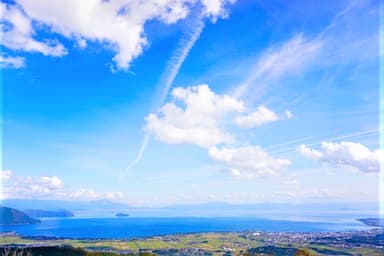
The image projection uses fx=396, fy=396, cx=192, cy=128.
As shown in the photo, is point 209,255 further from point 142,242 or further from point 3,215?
point 3,215

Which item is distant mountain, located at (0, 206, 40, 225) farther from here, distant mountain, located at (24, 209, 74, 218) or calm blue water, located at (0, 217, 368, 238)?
distant mountain, located at (24, 209, 74, 218)

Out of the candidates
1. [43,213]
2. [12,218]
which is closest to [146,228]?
[12,218]

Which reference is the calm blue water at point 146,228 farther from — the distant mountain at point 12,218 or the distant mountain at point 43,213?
the distant mountain at point 43,213

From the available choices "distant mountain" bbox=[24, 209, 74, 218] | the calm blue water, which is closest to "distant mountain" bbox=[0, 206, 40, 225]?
→ the calm blue water

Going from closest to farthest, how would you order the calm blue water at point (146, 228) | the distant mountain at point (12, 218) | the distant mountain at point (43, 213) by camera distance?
the calm blue water at point (146, 228), the distant mountain at point (12, 218), the distant mountain at point (43, 213)

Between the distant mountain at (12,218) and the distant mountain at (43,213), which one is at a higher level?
the distant mountain at (12,218)

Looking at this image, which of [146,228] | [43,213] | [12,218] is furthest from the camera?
[43,213]

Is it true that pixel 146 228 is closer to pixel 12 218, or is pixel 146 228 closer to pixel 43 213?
pixel 12 218

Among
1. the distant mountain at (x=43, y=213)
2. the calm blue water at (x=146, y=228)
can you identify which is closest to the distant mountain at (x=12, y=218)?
the calm blue water at (x=146, y=228)

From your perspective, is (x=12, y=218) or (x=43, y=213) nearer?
(x=12, y=218)

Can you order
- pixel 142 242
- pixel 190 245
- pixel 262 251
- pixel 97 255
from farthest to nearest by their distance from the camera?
pixel 142 242 < pixel 190 245 < pixel 262 251 < pixel 97 255

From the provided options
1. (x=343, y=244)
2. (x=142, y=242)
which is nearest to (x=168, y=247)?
(x=142, y=242)
